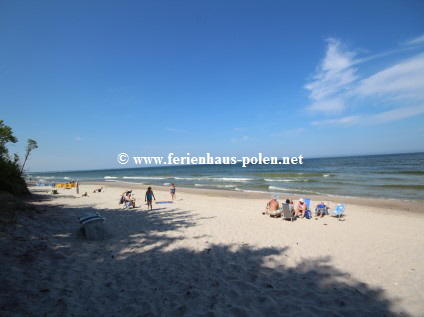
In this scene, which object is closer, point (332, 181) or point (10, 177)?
point (10, 177)

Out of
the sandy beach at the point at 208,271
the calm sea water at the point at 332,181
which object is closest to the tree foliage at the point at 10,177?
the sandy beach at the point at 208,271

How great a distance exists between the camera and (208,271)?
4988 mm

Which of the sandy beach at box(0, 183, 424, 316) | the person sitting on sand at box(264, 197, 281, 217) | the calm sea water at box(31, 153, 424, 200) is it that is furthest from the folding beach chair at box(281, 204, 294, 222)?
the calm sea water at box(31, 153, 424, 200)

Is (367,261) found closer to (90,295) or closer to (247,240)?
(247,240)

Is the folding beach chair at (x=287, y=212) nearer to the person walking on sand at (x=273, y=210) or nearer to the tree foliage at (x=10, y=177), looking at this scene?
the person walking on sand at (x=273, y=210)

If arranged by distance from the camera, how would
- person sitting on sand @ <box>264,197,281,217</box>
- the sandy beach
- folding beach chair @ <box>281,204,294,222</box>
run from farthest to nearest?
person sitting on sand @ <box>264,197,281,217</box> → folding beach chair @ <box>281,204,294,222</box> → the sandy beach

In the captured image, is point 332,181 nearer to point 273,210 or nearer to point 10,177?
→ point 273,210

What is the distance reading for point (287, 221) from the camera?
407 inches

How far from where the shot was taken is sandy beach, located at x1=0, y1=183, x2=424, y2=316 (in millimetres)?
3646

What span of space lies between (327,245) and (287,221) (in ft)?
11.4

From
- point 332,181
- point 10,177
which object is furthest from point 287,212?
point 332,181

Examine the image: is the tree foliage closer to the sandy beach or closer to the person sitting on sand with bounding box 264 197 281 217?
the sandy beach

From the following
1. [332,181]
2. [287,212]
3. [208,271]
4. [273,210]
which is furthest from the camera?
[332,181]

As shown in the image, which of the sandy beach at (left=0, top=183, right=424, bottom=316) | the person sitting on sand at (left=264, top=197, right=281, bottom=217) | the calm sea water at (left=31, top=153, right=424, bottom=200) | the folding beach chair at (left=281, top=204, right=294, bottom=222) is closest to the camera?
the sandy beach at (left=0, top=183, right=424, bottom=316)
